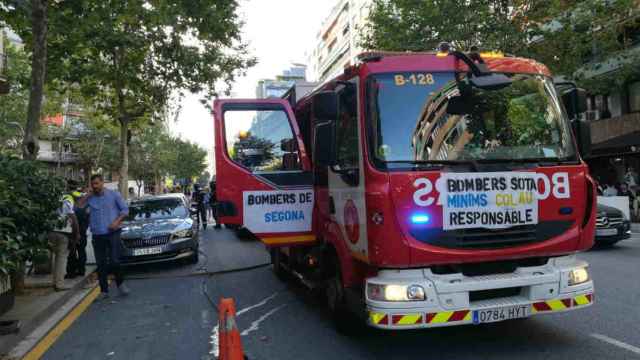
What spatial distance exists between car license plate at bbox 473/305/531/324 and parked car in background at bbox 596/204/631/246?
731cm

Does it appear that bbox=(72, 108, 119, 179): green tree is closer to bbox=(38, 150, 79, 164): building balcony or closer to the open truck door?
bbox=(38, 150, 79, 164): building balcony

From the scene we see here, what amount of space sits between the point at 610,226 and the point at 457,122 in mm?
7781

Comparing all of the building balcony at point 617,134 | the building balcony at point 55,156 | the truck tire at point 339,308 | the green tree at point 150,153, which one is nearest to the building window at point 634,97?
the building balcony at point 617,134

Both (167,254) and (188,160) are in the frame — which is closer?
(167,254)

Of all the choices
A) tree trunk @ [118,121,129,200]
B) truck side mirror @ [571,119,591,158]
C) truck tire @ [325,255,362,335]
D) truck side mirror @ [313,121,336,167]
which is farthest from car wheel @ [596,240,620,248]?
tree trunk @ [118,121,129,200]

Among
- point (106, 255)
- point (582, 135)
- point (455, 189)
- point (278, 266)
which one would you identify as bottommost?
point (278, 266)

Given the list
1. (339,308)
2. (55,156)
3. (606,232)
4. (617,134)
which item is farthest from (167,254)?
(55,156)

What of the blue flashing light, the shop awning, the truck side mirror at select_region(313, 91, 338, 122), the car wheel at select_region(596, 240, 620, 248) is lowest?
the car wheel at select_region(596, 240, 620, 248)

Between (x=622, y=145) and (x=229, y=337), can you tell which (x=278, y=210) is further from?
(x=622, y=145)

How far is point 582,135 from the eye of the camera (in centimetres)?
532

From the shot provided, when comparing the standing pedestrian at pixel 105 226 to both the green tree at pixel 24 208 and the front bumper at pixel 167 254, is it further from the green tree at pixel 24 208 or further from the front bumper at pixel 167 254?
the front bumper at pixel 167 254

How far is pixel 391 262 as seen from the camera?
4.51 m

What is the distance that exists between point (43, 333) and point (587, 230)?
597 cm

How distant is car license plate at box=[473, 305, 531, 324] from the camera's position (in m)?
4.55
